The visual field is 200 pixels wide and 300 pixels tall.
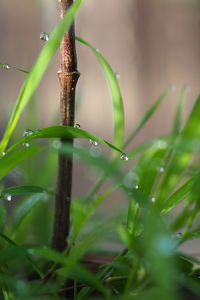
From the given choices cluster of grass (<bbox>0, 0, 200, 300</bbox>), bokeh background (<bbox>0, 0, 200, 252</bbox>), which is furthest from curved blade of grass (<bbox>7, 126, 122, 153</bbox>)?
bokeh background (<bbox>0, 0, 200, 252</bbox>)

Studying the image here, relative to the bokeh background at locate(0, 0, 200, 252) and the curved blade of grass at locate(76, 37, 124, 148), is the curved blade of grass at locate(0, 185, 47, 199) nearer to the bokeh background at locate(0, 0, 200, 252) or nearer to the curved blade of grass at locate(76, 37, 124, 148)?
the curved blade of grass at locate(76, 37, 124, 148)

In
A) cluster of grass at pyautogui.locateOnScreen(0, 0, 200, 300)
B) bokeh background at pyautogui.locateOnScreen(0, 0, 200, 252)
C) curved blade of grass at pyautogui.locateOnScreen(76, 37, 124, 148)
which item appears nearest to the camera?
cluster of grass at pyautogui.locateOnScreen(0, 0, 200, 300)

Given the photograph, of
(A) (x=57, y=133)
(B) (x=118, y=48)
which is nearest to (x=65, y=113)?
(A) (x=57, y=133)

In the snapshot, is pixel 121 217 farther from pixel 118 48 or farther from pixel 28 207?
pixel 118 48

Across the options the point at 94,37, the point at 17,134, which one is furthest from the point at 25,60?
the point at 17,134

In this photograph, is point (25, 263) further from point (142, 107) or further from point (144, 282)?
point (142, 107)

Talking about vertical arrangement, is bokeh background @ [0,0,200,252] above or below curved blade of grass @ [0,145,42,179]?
above

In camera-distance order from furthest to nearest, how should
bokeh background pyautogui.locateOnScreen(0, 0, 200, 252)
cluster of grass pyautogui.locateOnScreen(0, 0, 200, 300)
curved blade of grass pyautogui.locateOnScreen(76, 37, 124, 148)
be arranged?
bokeh background pyautogui.locateOnScreen(0, 0, 200, 252)
curved blade of grass pyautogui.locateOnScreen(76, 37, 124, 148)
cluster of grass pyautogui.locateOnScreen(0, 0, 200, 300)
